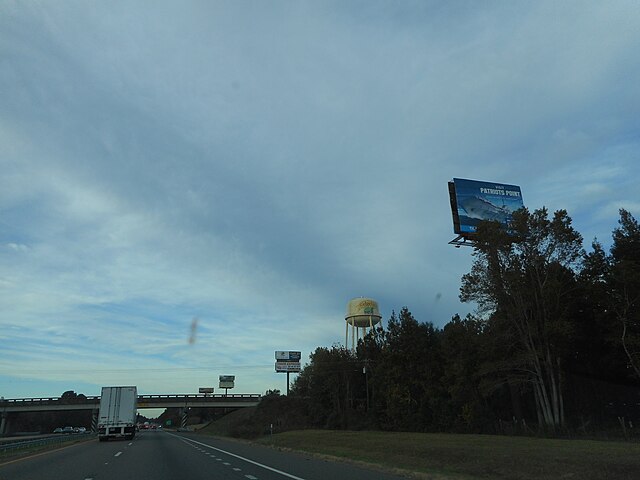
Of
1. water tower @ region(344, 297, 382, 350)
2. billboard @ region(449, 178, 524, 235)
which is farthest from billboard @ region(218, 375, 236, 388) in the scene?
billboard @ region(449, 178, 524, 235)

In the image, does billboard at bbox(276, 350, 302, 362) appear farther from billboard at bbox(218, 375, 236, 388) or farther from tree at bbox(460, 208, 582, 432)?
tree at bbox(460, 208, 582, 432)

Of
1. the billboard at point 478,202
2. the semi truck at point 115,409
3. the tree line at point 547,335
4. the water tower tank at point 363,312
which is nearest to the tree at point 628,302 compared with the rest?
the tree line at point 547,335

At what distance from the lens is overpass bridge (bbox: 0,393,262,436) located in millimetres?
115000

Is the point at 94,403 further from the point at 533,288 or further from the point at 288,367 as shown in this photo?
the point at 533,288

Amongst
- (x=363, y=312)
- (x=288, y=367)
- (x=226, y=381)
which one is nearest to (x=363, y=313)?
(x=363, y=312)

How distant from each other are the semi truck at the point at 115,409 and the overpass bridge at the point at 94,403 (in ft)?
231

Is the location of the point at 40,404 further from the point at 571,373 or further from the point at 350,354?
the point at 571,373

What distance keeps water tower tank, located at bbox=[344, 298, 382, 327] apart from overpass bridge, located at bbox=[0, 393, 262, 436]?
46.3 metres

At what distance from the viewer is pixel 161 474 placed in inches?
659

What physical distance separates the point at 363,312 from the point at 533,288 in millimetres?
47095

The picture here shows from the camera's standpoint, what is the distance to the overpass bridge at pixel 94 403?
4528 inches

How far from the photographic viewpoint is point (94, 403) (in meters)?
116

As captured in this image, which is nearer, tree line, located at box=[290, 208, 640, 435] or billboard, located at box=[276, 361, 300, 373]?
tree line, located at box=[290, 208, 640, 435]

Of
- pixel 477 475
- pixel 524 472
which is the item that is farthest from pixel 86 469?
pixel 524 472
